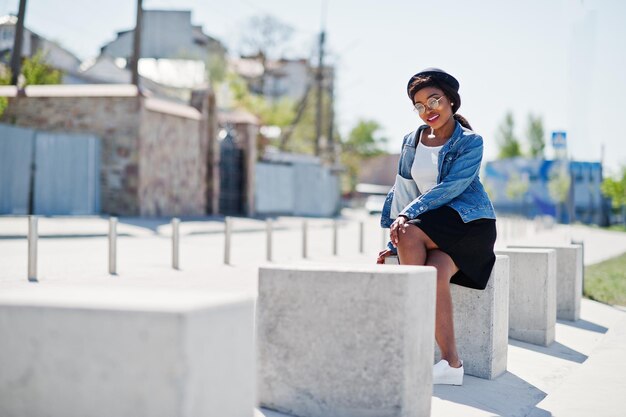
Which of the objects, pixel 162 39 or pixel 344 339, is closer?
pixel 344 339

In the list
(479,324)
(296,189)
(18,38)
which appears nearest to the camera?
(479,324)

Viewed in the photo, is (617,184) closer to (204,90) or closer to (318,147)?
(318,147)

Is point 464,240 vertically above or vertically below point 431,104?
below

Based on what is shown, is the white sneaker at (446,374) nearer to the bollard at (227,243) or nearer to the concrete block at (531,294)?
the concrete block at (531,294)

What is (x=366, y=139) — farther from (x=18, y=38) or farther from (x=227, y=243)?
(x=227, y=243)

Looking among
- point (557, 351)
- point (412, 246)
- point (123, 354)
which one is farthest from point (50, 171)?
point (123, 354)

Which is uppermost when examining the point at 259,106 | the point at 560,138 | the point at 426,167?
the point at 259,106

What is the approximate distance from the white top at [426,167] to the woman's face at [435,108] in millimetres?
142

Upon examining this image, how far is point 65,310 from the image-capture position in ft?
8.38

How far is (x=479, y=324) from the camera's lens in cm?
485

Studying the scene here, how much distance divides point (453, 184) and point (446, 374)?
97 cm

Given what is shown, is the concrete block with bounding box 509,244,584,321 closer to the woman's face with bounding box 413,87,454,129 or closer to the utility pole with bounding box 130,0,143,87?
the woman's face with bounding box 413,87,454,129

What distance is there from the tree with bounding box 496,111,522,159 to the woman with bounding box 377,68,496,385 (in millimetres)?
104047

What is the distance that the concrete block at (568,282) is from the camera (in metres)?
7.95
